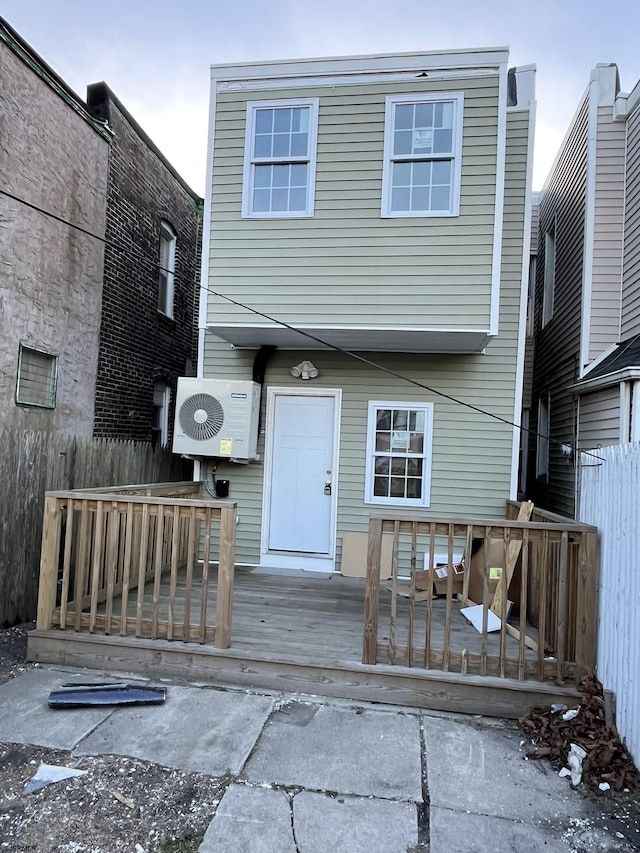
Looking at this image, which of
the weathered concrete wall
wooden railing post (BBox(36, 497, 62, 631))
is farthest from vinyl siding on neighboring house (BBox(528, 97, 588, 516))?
the weathered concrete wall

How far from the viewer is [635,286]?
6.33 m

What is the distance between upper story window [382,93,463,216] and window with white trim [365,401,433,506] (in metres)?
2.08

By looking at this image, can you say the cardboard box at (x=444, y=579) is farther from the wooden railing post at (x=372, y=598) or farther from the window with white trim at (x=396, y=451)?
the wooden railing post at (x=372, y=598)

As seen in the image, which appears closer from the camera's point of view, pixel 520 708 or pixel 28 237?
pixel 520 708

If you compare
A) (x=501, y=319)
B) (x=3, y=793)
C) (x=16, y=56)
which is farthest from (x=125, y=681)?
(x=16, y=56)

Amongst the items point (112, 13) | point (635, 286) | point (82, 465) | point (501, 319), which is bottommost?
point (82, 465)

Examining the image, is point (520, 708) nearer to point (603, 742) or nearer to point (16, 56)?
point (603, 742)

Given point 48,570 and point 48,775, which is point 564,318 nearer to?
point 48,570

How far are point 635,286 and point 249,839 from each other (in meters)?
6.69

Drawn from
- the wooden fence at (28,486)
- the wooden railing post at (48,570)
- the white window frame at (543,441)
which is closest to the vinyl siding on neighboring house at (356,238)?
the wooden fence at (28,486)

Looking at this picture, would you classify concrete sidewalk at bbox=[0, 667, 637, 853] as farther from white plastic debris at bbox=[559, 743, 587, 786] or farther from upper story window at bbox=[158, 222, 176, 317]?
upper story window at bbox=[158, 222, 176, 317]

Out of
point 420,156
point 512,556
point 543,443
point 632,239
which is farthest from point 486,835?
point 543,443

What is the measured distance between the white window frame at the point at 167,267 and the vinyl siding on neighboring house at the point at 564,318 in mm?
6483

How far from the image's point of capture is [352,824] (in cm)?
230
